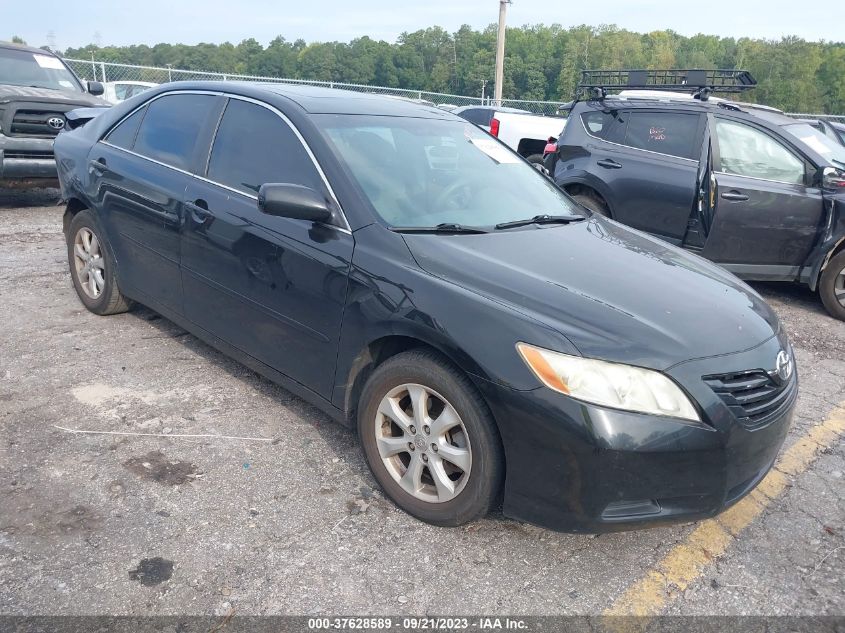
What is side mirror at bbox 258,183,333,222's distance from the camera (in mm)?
2996

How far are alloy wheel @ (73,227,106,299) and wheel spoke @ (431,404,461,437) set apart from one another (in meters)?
3.02

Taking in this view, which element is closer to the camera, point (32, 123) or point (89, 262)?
point (89, 262)

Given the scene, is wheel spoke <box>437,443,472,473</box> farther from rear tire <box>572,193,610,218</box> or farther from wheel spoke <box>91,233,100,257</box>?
rear tire <box>572,193,610,218</box>

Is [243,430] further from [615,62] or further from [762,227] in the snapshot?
[615,62]

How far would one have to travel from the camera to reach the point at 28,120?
839cm

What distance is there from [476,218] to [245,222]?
113 centimetres

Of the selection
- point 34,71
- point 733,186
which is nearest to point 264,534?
point 733,186

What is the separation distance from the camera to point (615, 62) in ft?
188

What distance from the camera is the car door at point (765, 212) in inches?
240

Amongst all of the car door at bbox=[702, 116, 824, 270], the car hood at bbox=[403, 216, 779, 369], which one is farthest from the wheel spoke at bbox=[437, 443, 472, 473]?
the car door at bbox=[702, 116, 824, 270]

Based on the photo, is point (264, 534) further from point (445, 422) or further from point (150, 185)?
point (150, 185)

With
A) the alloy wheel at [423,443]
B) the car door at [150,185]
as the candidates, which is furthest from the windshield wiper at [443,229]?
the car door at [150,185]

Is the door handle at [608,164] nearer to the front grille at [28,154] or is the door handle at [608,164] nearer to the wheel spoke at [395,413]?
the wheel spoke at [395,413]

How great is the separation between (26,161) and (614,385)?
26.9 feet
